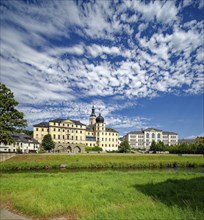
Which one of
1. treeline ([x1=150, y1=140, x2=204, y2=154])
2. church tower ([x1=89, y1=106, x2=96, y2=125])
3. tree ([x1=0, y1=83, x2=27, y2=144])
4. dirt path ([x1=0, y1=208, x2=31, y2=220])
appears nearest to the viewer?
dirt path ([x1=0, y1=208, x2=31, y2=220])

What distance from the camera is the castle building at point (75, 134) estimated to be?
91.9 m

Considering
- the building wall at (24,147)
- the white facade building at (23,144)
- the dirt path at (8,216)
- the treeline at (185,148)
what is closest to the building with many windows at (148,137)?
the treeline at (185,148)

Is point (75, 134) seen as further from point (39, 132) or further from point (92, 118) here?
point (92, 118)

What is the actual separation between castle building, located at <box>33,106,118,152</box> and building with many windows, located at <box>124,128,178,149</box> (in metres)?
31.4

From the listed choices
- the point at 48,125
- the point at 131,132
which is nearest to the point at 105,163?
the point at 48,125

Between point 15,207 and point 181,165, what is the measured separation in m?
41.4

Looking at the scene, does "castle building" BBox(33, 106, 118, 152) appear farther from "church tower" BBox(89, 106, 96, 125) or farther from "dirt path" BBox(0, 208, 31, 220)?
"dirt path" BBox(0, 208, 31, 220)

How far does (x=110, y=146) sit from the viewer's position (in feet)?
367

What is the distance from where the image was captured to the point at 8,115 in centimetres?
2714

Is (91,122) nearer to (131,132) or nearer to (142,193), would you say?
(131,132)

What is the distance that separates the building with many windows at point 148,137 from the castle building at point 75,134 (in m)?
31.4

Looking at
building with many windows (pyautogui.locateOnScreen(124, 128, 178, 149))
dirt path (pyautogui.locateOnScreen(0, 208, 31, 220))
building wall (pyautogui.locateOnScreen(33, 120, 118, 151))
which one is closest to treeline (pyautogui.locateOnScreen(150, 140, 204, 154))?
building wall (pyautogui.locateOnScreen(33, 120, 118, 151))

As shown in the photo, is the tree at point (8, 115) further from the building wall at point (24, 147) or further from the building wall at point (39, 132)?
the building wall at point (39, 132)

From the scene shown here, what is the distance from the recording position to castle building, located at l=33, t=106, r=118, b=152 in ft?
301
